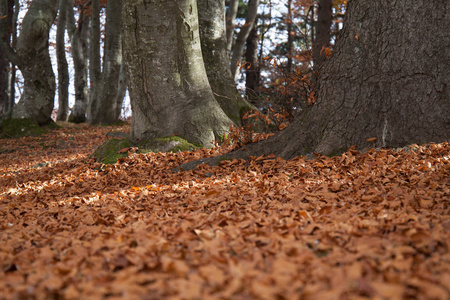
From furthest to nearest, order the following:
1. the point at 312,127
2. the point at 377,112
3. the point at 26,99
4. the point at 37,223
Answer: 1. the point at 26,99
2. the point at 312,127
3. the point at 377,112
4. the point at 37,223

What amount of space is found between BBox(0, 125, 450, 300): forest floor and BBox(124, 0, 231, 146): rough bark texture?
112cm

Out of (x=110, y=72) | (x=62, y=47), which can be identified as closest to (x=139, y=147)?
(x=110, y=72)

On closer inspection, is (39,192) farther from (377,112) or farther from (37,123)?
(37,123)

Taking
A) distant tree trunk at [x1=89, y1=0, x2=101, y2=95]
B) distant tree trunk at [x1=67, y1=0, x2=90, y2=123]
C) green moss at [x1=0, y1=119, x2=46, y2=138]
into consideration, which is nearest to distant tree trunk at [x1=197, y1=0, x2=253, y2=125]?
green moss at [x1=0, y1=119, x2=46, y2=138]

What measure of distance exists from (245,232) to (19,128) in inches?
345

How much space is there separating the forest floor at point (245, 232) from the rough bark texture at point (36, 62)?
589 centimetres

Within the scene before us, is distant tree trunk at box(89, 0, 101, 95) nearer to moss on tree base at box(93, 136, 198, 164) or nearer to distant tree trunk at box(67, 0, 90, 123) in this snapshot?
distant tree trunk at box(67, 0, 90, 123)

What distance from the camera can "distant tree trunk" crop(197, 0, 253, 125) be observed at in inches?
250

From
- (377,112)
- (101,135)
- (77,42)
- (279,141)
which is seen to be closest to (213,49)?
(279,141)

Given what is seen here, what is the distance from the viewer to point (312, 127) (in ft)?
12.3

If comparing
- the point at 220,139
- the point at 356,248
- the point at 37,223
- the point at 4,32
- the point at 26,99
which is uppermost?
the point at 4,32

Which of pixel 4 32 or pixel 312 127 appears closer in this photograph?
pixel 312 127

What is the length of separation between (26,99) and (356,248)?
9.54 m

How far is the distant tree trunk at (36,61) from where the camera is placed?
855 centimetres
